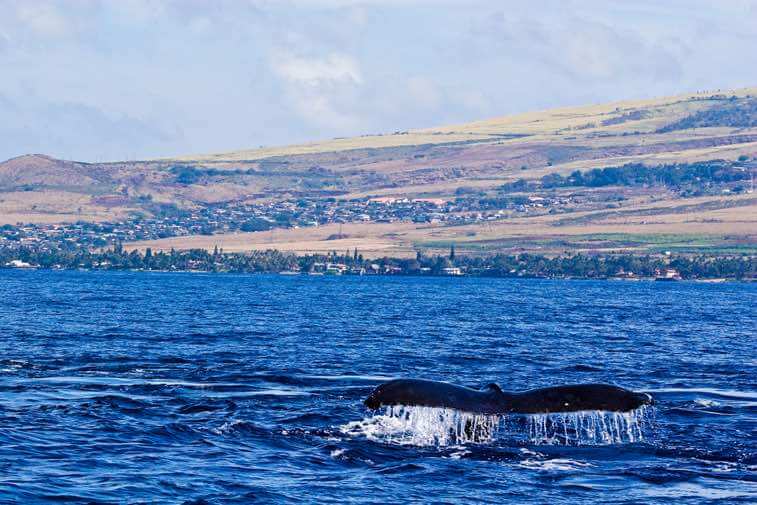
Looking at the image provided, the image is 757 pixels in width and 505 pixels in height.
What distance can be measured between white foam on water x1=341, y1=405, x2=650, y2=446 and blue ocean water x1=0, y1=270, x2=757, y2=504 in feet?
→ 0.38

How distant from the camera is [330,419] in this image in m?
36.9

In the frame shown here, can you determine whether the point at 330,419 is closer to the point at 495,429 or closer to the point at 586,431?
the point at 495,429

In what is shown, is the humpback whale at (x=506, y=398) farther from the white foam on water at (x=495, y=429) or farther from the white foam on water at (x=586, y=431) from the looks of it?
the white foam on water at (x=586, y=431)

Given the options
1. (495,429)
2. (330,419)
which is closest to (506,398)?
(495,429)

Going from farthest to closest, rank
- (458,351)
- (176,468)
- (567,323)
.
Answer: (567,323) < (458,351) < (176,468)

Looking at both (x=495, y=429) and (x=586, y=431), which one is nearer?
(x=495, y=429)

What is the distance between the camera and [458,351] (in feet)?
210

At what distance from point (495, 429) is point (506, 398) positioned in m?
9.01

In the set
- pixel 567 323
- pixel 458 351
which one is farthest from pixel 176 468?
pixel 567 323

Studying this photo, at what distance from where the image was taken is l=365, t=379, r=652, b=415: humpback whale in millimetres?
23938

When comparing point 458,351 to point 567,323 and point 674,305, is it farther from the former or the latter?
point 674,305

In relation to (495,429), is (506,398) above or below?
above

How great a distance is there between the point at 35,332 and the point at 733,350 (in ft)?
116

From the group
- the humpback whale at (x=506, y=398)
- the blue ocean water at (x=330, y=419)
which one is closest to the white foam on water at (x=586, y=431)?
the blue ocean water at (x=330, y=419)
